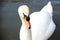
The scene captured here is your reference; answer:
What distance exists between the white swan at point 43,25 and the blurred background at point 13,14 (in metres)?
0.23

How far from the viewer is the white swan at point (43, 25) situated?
84 cm

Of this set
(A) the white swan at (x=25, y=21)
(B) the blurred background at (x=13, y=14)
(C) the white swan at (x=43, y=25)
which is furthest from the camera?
(B) the blurred background at (x=13, y=14)

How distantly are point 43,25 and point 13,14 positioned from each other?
0.41 meters

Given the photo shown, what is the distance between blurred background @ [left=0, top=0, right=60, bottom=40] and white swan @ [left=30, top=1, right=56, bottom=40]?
0.23 m

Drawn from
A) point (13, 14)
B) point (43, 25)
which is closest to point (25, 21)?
point (43, 25)

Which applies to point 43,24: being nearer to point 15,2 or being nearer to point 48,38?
point 48,38

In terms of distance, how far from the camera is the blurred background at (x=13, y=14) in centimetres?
112

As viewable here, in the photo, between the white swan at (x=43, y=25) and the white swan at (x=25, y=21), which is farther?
the white swan at (x=43, y=25)

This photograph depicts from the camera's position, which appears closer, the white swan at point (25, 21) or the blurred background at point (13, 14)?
the white swan at point (25, 21)

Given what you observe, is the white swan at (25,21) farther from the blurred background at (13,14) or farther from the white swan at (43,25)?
the blurred background at (13,14)

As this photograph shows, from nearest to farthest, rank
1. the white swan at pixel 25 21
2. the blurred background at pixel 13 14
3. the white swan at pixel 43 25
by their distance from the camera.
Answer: the white swan at pixel 25 21, the white swan at pixel 43 25, the blurred background at pixel 13 14

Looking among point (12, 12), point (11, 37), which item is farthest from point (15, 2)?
point (11, 37)

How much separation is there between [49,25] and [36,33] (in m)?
0.09

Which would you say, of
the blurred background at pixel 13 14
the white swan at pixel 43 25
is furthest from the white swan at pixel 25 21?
the blurred background at pixel 13 14
